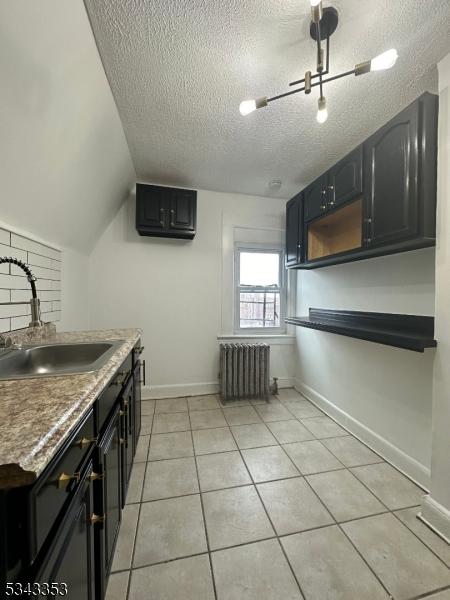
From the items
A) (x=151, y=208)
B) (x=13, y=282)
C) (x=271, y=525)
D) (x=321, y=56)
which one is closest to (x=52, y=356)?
(x=13, y=282)

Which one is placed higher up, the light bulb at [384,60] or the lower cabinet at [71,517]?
the light bulb at [384,60]

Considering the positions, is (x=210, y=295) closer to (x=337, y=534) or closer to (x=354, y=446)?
(x=354, y=446)

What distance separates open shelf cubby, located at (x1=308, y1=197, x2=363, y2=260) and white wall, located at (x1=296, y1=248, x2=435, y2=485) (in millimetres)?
198

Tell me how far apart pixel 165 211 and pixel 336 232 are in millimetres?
1759

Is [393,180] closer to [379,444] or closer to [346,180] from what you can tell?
[346,180]

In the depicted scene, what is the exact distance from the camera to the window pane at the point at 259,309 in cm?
319

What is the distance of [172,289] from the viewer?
115 inches

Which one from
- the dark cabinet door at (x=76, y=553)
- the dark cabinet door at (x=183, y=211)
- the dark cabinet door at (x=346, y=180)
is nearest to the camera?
the dark cabinet door at (x=76, y=553)

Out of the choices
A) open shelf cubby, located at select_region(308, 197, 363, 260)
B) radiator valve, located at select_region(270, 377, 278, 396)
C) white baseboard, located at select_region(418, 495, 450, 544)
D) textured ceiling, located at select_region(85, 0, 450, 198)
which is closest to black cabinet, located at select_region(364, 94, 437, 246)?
textured ceiling, located at select_region(85, 0, 450, 198)

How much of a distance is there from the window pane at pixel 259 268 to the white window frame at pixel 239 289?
4 centimetres

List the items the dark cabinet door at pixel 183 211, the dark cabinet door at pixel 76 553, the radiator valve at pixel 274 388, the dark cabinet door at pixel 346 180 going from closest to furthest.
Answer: the dark cabinet door at pixel 76 553, the dark cabinet door at pixel 346 180, the dark cabinet door at pixel 183 211, the radiator valve at pixel 274 388

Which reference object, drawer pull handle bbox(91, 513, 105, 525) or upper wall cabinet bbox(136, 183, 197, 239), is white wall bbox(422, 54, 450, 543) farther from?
upper wall cabinet bbox(136, 183, 197, 239)

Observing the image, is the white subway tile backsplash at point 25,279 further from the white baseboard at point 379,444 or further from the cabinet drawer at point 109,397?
the white baseboard at point 379,444

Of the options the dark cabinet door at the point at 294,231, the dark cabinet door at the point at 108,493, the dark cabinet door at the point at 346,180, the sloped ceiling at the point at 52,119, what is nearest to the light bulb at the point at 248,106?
the sloped ceiling at the point at 52,119
